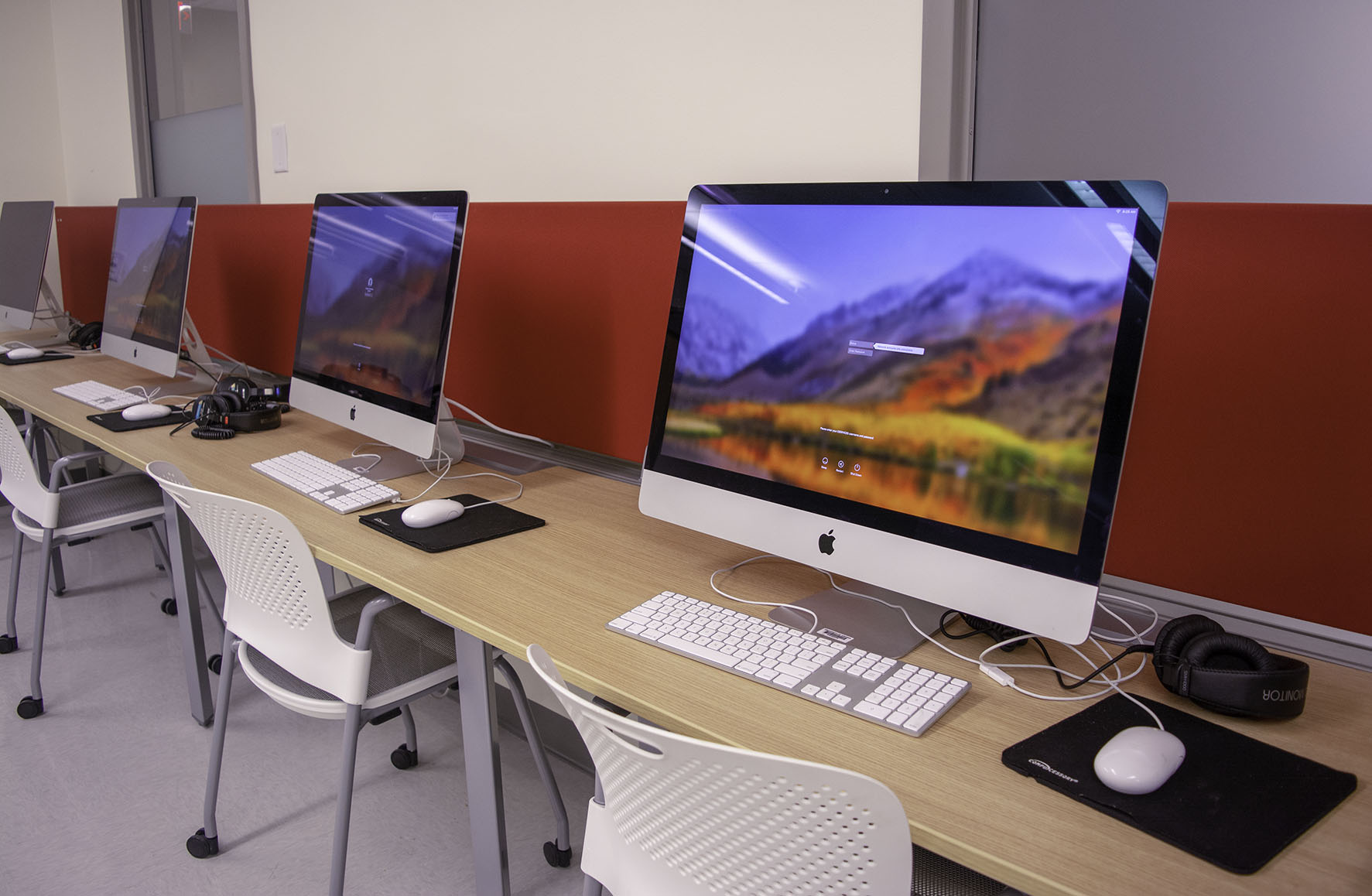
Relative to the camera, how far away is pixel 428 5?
2426mm

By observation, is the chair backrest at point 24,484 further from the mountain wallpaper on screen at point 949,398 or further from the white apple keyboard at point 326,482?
the mountain wallpaper on screen at point 949,398

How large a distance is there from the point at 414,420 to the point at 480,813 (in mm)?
714

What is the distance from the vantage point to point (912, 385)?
42.6 inches

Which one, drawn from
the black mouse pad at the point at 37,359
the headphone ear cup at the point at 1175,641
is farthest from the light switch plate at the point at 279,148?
the headphone ear cup at the point at 1175,641

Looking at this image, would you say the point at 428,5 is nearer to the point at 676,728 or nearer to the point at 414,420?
the point at 414,420

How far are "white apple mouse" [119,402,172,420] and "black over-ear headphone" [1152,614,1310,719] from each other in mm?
2323

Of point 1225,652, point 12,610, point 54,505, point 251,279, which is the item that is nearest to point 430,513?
point 1225,652

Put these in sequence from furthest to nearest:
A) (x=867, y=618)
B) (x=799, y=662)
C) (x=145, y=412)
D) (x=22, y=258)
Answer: (x=22, y=258) → (x=145, y=412) → (x=867, y=618) → (x=799, y=662)

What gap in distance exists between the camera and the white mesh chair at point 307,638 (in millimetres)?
1420

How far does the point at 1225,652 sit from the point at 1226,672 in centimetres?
4

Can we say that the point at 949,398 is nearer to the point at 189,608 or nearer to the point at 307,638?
the point at 307,638

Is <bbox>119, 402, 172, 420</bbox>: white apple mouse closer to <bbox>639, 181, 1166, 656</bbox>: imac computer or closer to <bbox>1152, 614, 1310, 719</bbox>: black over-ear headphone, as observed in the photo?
<bbox>639, 181, 1166, 656</bbox>: imac computer

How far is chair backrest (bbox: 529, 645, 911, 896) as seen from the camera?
27.9 inches

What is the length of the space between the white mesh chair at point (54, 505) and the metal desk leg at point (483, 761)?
1.49 metres
